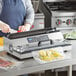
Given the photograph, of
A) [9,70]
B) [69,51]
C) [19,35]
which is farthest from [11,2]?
[9,70]

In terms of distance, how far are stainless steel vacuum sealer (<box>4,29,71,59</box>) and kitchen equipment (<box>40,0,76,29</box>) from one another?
67.8 inches

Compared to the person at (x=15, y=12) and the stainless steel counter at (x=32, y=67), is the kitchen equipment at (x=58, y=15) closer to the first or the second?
the person at (x=15, y=12)

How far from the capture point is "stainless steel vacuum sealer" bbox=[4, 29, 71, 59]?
2010 millimetres

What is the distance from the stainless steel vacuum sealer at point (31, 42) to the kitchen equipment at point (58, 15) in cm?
172

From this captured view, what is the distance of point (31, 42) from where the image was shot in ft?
6.70

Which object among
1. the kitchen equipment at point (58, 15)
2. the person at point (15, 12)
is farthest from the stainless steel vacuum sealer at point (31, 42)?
the kitchen equipment at point (58, 15)

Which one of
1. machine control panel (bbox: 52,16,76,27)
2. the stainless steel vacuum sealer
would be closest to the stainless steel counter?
the stainless steel vacuum sealer

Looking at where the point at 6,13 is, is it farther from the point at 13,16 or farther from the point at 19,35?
the point at 19,35

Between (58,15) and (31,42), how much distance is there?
6.33 ft

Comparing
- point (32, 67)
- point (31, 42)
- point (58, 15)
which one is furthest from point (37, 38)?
point (58, 15)

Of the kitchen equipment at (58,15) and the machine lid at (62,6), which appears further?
the machine lid at (62,6)

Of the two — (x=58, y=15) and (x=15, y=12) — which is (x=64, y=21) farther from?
(x=15, y=12)

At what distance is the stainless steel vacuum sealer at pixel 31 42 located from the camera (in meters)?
2.01

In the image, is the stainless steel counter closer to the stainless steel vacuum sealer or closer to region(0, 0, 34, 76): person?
the stainless steel vacuum sealer
